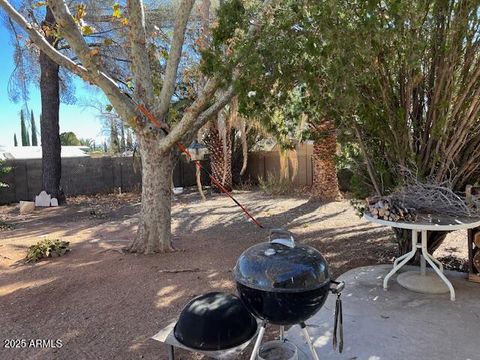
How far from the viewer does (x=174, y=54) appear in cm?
543

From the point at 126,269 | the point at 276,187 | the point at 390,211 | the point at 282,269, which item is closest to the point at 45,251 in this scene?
the point at 126,269

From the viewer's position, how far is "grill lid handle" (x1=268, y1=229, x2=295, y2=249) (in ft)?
8.03

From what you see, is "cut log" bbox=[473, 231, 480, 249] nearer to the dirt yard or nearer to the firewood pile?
the firewood pile

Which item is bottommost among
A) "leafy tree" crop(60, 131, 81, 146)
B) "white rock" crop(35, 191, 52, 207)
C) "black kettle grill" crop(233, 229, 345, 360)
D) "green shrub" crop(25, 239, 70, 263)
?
"green shrub" crop(25, 239, 70, 263)

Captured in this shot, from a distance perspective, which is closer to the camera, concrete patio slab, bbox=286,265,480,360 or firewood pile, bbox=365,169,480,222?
concrete patio slab, bbox=286,265,480,360

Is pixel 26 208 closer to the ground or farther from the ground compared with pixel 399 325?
farther from the ground

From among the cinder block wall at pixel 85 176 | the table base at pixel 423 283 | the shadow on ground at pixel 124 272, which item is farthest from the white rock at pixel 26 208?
the table base at pixel 423 283

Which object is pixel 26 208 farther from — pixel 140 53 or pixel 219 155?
pixel 140 53

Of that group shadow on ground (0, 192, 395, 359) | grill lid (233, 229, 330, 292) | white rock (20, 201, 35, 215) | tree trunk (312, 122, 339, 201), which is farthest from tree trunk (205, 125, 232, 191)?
grill lid (233, 229, 330, 292)

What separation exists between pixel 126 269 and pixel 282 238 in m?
3.15

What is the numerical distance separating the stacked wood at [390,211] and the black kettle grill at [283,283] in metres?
1.71

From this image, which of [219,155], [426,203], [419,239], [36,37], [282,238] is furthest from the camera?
[219,155]

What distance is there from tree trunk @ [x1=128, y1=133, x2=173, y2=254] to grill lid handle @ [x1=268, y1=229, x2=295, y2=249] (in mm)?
3278

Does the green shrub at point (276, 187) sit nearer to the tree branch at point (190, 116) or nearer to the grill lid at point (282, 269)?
the tree branch at point (190, 116)
